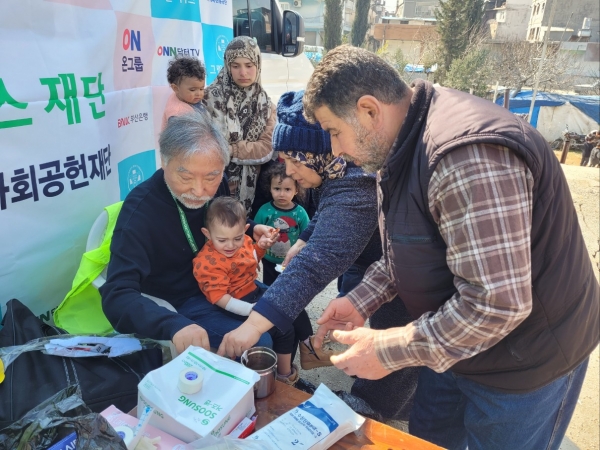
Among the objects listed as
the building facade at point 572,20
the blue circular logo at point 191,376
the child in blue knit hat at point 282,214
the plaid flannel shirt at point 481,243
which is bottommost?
the child in blue knit hat at point 282,214

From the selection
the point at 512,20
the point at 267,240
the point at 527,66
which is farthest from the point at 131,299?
the point at 512,20

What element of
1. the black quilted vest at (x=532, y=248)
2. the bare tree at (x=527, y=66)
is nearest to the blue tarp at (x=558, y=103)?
the bare tree at (x=527, y=66)

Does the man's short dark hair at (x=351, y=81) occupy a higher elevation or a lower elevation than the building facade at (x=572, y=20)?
lower

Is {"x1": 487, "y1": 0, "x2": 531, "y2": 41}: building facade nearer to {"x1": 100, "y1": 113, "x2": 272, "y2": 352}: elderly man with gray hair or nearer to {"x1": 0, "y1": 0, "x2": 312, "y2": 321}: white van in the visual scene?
{"x1": 0, "y1": 0, "x2": 312, "y2": 321}: white van

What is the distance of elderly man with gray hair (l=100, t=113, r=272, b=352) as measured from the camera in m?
1.70

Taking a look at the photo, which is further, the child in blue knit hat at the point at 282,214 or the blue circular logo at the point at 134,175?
the child in blue knit hat at the point at 282,214

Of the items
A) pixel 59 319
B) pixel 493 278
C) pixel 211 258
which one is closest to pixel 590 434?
pixel 493 278

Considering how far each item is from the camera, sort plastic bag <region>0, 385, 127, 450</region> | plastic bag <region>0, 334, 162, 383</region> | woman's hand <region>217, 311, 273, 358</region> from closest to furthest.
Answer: plastic bag <region>0, 385, 127, 450</region>
plastic bag <region>0, 334, 162, 383</region>
woman's hand <region>217, 311, 273, 358</region>

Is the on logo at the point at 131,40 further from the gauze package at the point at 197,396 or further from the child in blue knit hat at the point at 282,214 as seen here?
the gauze package at the point at 197,396

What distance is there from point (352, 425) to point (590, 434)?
2.03m

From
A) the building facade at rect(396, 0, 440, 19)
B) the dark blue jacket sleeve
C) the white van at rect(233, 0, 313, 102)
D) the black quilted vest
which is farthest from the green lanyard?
the building facade at rect(396, 0, 440, 19)

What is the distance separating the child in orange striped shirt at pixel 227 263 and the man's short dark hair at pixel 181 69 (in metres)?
1.36

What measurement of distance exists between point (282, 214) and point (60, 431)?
7.04 ft

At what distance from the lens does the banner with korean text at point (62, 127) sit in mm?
1822
